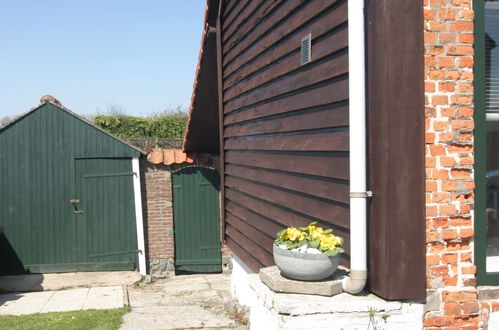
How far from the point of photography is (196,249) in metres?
10.6

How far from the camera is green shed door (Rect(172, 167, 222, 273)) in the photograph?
1045cm

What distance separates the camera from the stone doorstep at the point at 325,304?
9.60ft

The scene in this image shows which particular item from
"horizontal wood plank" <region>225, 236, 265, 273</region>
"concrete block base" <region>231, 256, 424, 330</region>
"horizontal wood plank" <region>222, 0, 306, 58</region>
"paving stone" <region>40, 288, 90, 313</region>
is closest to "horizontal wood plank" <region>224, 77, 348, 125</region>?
"horizontal wood plank" <region>222, 0, 306, 58</region>

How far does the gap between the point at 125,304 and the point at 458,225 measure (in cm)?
599

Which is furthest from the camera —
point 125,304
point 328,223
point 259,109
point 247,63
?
point 125,304

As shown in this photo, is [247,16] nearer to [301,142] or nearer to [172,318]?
[301,142]

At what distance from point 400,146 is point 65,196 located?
26.8ft

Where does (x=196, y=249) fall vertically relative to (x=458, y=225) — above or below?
below

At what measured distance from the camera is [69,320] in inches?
265

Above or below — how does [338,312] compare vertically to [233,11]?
below

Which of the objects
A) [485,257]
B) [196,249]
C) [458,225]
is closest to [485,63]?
[458,225]

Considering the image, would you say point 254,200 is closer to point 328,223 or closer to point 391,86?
point 328,223

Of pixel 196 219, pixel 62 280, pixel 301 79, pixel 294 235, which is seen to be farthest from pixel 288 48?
pixel 62 280

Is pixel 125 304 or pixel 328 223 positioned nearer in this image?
pixel 328 223
